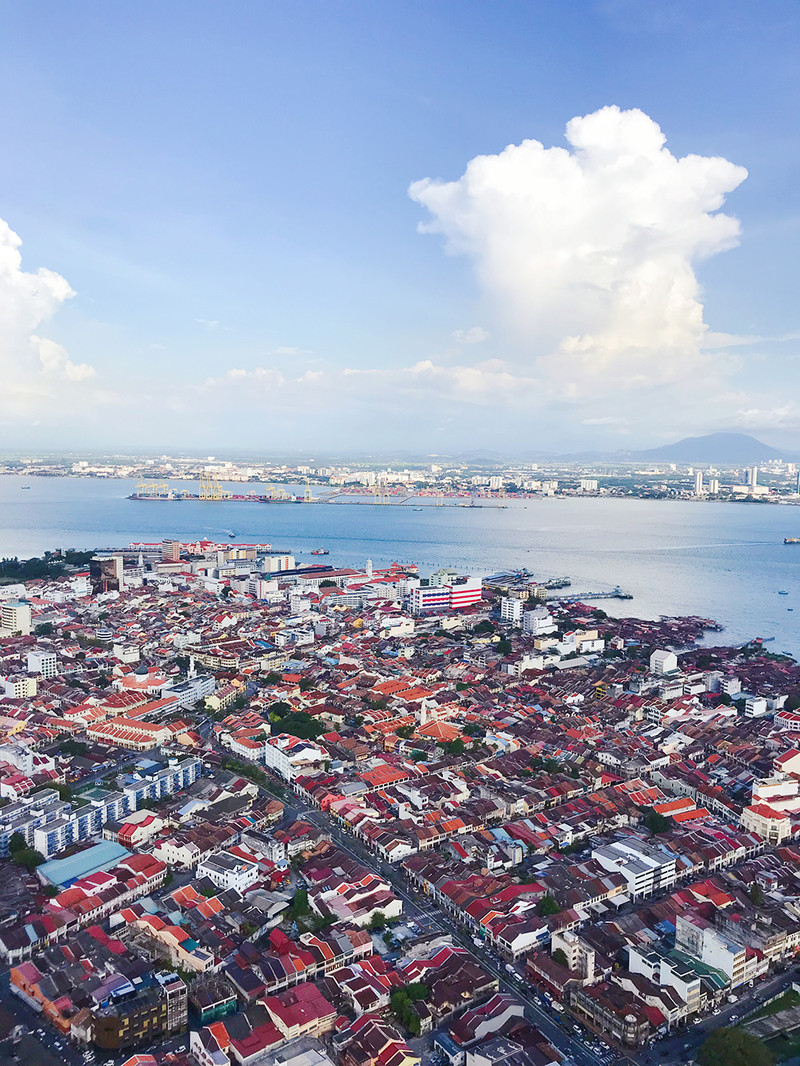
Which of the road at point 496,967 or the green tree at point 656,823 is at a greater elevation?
the green tree at point 656,823

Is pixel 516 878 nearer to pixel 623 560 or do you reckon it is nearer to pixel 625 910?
pixel 625 910

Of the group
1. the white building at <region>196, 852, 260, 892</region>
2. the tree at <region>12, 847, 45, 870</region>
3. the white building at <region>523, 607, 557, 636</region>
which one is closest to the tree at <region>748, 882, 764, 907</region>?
the white building at <region>196, 852, 260, 892</region>

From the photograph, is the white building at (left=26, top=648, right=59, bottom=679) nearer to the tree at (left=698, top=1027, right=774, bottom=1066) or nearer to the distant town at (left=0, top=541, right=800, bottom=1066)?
the distant town at (left=0, top=541, right=800, bottom=1066)

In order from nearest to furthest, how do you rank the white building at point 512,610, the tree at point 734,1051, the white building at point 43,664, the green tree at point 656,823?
the tree at point 734,1051, the green tree at point 656,823, the white building at point 43,664, the white building at point 512,610

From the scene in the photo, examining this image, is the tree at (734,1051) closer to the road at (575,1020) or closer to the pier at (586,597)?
the road at (575,1020)

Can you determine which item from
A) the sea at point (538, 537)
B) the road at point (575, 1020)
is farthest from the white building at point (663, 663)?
the road at point (575, 1020)

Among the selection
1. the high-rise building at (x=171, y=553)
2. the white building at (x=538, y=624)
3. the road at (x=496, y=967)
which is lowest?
the road at (x=496, y=967)

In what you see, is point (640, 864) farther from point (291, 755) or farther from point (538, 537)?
point (538, 537)

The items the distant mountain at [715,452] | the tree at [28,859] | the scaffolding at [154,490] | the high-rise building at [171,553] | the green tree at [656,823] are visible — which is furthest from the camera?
the distant mountain at [715,452]
